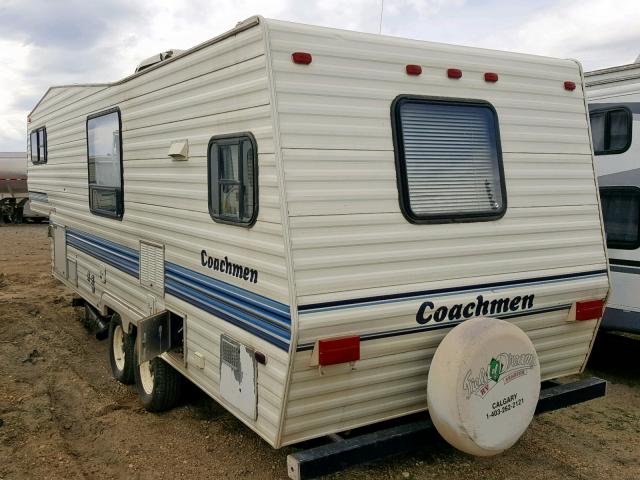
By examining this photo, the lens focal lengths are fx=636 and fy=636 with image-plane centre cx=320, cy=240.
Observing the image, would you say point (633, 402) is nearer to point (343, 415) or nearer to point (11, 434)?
point (343, 415)

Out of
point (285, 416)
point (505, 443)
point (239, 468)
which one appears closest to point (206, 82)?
point (285, 416)

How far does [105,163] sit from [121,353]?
1868 mm

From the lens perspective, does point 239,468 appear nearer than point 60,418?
Yes

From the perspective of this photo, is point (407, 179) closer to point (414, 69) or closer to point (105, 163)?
point (414, 69)

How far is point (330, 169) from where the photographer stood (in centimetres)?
349

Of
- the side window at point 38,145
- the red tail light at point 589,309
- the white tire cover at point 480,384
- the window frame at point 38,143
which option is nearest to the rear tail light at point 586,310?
the red tail light at point 589,309

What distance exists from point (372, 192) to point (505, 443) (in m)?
1.69

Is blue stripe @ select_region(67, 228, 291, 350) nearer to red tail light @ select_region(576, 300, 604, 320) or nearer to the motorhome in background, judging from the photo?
red tail light @ select_region(576, 300, 604, 320)

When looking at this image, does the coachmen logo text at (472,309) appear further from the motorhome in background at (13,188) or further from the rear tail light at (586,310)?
the motorhome in background at (13,188)

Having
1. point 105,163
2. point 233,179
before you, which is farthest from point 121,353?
point 233,179

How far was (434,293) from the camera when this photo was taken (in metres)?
3.77

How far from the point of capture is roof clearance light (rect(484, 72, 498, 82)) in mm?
4148

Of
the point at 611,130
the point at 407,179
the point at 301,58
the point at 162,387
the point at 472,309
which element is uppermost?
the point at 301,58

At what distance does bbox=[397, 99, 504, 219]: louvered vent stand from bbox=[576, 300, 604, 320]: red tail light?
0.96 meters
